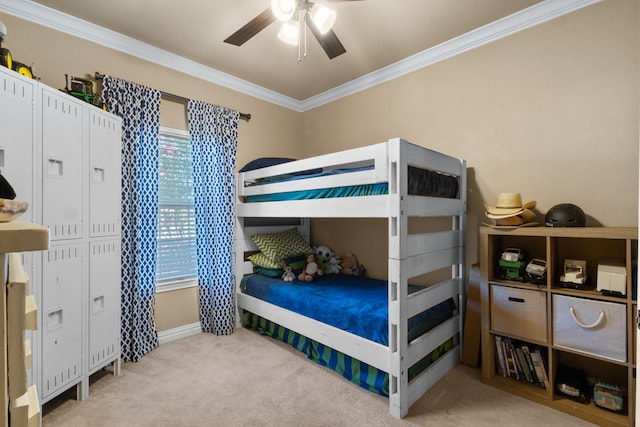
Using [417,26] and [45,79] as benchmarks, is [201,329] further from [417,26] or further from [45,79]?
[417,26]

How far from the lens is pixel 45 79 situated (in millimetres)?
2178

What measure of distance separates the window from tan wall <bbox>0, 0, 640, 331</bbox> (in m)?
0.15

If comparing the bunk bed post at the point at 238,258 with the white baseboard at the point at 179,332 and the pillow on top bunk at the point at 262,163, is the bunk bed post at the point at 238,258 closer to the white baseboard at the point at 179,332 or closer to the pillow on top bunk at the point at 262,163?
the white baseboard at the point at 179,332

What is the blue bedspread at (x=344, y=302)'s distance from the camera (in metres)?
2.04

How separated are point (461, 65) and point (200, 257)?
2.93 m

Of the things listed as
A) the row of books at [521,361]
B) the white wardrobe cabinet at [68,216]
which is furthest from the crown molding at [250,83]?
the row of books at [521,361]

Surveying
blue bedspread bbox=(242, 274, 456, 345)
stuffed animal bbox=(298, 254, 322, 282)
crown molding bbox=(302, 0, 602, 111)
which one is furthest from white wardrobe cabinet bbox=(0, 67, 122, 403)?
crown molding bbox=(302, 0, 602, 111)

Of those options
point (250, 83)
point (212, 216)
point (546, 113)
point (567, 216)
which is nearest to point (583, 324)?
point (567, 216)

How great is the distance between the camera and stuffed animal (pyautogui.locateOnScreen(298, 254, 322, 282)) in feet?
9.62

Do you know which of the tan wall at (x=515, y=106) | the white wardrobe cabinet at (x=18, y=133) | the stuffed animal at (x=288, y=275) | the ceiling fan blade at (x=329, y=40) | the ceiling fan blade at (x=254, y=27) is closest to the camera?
the white wardrobe cabinet at (x=18, y=133)

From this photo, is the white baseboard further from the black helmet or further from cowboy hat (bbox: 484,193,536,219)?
the black helmet

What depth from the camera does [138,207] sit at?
2.55 m

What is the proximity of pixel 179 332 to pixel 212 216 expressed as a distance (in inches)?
44.7

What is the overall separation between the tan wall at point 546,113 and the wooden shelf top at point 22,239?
268 cm
